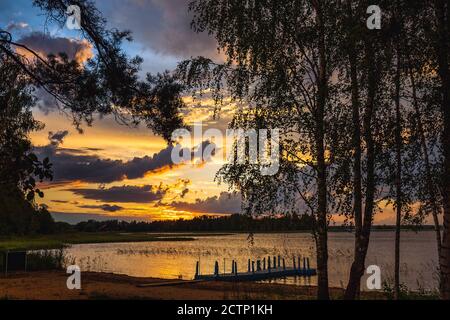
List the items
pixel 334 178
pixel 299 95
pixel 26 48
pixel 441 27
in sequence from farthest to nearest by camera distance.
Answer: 1. pixel 299 95
2. pixel 334 178
3. pixel 26 48
4. pixel 441 27

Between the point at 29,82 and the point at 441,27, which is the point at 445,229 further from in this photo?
the point at 29,82

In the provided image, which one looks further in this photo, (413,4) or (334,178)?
(334,178)

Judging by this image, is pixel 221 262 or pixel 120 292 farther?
pixel 221 262

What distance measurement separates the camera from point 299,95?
1582cm

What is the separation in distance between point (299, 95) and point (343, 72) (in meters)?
1.61

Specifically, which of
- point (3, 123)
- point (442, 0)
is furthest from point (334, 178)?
point (3, 123)
